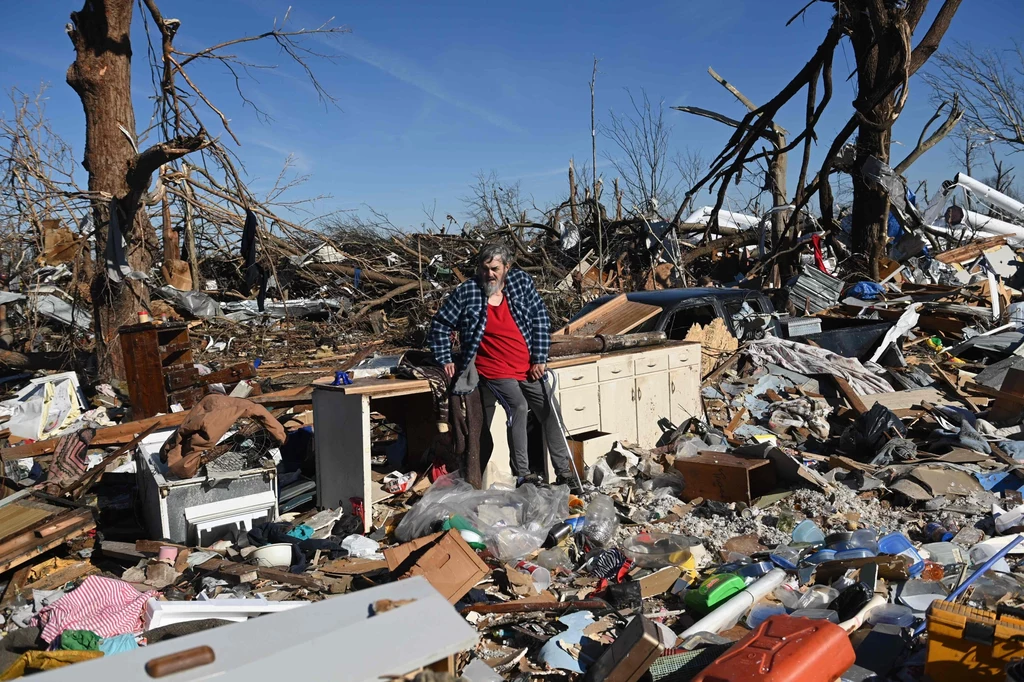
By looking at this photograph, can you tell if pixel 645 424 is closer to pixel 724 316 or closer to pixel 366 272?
pixel 724 316

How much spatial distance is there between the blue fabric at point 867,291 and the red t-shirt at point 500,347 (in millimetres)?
7030

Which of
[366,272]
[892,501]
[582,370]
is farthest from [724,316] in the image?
[366,272]

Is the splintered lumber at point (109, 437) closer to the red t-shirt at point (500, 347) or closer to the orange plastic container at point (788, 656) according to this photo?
the red t-shirt at point (500, 347)

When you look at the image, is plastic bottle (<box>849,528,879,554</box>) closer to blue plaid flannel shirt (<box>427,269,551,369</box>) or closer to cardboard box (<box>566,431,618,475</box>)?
cardboard box (<box>566,431,618,475</box>)

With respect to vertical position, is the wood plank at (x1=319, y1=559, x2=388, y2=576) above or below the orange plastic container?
below

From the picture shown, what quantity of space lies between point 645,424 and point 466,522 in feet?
8.82

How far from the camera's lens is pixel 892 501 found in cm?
588

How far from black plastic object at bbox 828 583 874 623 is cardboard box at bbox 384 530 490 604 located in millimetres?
1801

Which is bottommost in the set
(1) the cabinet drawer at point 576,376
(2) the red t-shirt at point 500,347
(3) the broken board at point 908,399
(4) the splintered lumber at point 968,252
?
(3) the broken board at point 908,399

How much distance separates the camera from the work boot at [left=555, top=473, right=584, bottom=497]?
20.9 ft

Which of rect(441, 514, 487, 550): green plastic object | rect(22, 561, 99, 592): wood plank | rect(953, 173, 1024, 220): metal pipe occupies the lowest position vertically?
rect(22, 561, 99, 592): wood plank

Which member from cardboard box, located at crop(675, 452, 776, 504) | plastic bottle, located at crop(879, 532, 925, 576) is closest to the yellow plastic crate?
plastic bottle, located at crop(879, 532, 925, 576)

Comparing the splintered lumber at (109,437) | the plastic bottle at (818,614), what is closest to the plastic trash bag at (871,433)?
the plastic bottle at (818,614)

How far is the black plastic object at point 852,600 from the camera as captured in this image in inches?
154
